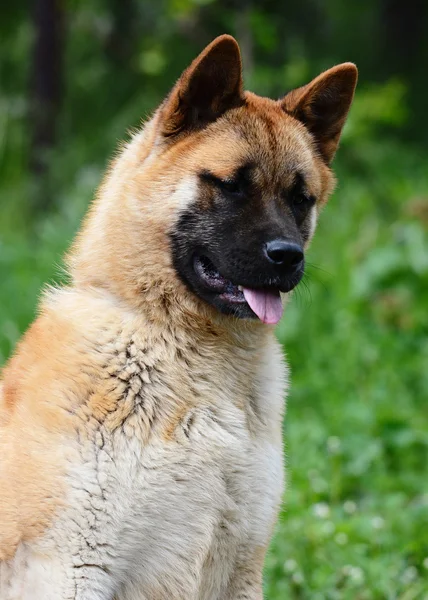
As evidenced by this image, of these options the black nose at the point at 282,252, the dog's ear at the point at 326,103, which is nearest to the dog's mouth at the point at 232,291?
the black nose at the point at 282,252

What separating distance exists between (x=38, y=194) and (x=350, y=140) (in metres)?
3.66

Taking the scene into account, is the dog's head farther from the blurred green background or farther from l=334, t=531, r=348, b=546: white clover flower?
l=334, t=531, r=348, b=546: white clover flower

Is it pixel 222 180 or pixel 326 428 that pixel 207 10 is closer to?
pixel 326 428

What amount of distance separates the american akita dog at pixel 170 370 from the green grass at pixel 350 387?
1.87 ft

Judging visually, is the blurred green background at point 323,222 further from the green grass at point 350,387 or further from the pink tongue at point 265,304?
the pink tongue at point 265,304

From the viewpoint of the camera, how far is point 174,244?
3.38 metres

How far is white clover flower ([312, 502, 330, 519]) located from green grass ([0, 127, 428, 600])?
0.02 meters

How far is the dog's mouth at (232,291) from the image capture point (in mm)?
3361

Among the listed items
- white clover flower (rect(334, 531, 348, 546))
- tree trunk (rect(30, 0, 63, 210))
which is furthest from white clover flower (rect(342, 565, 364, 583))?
tree trunk (rect(30, 0, 63, 210))

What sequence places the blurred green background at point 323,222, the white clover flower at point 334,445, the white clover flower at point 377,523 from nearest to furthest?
the white clover flower at point 377,523, the blurred green background at point 323,222, the white clover flower at point 334,445

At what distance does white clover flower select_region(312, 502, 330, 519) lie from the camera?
15.2ft

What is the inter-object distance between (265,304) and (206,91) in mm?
867

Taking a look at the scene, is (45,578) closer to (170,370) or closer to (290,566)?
(170,370)

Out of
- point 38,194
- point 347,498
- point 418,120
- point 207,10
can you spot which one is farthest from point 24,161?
point 347,498
